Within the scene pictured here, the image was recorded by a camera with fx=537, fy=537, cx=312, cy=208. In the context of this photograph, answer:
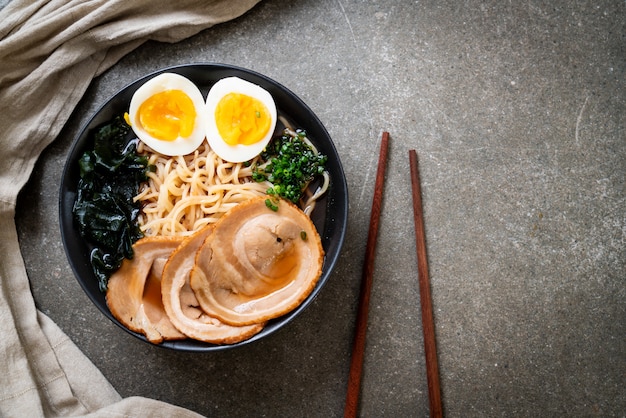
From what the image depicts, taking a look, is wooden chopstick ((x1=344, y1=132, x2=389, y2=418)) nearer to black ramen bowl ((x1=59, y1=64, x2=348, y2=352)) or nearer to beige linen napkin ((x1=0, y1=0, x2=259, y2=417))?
black ramen bowl ((x1=59, y1=64, x2=348, y2=352))

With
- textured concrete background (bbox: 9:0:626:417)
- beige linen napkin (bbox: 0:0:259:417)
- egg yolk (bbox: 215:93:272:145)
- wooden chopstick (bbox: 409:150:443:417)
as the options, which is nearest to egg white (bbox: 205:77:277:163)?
egg yolk (bbox: 215:93:272:145)

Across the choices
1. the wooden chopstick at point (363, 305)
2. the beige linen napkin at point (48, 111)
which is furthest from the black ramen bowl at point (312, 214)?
the beige linen napkin at point (48, 111)

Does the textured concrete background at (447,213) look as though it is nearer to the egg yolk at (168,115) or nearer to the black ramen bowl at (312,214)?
Result: the black ramen bowl at (312,214)

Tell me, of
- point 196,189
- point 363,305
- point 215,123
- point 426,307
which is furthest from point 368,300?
point 215,123

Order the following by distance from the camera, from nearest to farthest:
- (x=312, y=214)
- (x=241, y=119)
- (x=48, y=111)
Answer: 1. (x=241, y=119)
2. (x=312, y=214)
3. (x=48, y=111)

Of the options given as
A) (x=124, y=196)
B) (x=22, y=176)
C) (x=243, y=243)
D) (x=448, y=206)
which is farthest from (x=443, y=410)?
(x=22, y=176)

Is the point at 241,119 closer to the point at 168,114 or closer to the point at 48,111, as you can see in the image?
the point at 168,114

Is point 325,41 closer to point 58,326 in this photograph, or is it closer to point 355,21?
point 355,21

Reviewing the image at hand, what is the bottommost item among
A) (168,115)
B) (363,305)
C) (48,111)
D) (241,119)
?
(363,305)
